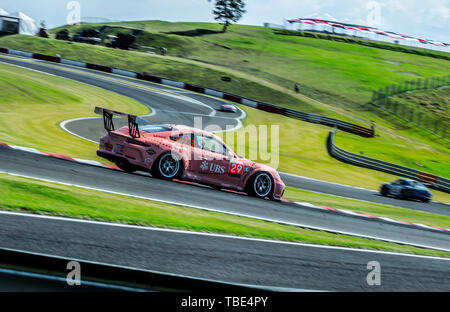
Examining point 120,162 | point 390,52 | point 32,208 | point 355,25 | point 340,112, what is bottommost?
point 32,208

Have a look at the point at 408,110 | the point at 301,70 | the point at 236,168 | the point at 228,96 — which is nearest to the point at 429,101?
the point at 408,110

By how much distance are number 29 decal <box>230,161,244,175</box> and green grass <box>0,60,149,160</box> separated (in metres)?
4.48

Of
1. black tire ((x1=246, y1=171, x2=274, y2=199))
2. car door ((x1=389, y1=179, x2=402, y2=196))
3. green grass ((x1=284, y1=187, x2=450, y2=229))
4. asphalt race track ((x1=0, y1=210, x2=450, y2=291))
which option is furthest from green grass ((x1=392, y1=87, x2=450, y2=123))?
asphalt race track ((x1=0, y1=210, x2=450, y2=291))

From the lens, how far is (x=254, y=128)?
30.6m

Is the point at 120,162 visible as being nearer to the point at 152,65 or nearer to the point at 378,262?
the point at 378,262

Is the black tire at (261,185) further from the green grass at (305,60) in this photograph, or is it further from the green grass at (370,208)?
the green grass at (305,60)

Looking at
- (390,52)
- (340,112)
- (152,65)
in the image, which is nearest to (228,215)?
(340,112)

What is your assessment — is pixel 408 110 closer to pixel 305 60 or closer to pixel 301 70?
pixel 301 70

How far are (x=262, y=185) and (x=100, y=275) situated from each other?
328 inches

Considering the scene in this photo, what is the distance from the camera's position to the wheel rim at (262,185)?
11.9 m

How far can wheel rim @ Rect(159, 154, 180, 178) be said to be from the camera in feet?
35.2

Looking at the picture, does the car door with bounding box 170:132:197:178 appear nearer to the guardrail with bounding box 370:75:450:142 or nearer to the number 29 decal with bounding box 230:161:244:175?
the number 29 decal with bounding box 230:161:244:175
